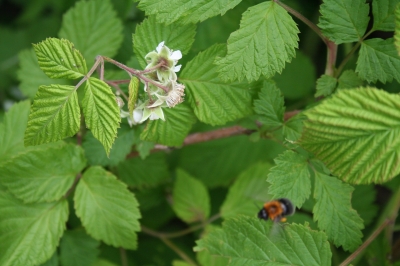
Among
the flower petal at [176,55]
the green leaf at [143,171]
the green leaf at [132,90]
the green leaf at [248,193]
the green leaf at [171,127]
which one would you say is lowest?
the green leaf at [248,193]

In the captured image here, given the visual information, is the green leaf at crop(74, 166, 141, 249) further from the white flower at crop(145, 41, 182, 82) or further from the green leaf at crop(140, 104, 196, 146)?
the white flower at crop(145, 41, 182, 82)

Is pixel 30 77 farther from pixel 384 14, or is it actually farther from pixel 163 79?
pixel 384 14

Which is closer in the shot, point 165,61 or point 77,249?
point 165,61

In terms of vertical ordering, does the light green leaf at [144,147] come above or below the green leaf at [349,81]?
below

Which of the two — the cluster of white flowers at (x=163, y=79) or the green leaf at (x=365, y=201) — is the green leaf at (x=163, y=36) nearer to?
the cluster of white flowers at (x=163, y=79)

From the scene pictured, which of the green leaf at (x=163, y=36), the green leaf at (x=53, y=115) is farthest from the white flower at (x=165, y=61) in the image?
the green leaf at (x=53, y=115)

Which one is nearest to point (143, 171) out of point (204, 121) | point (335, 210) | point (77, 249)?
point (77, 249)
